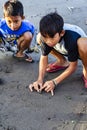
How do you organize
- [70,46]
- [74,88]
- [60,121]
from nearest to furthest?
1. [60,121]
2. [70,46]
3. [74,88]

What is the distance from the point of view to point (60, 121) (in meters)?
2.80

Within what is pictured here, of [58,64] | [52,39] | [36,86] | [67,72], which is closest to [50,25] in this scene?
[52,39]

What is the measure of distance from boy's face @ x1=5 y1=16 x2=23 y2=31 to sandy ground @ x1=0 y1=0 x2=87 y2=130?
1.46ft

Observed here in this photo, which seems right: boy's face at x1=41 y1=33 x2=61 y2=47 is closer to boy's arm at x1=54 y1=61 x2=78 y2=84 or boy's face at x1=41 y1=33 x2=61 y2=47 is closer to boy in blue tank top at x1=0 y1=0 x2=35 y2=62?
boy's arm at x1=54 y1=61 x2=78 y2=84

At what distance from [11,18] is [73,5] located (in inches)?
68.5

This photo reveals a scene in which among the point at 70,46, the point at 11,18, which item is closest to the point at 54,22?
the point at 70,46

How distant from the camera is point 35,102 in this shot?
10.0 ft

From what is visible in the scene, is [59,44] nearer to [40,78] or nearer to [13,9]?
[40,78]

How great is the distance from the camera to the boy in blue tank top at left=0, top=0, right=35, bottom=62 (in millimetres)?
3373

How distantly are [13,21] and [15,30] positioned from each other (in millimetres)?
160

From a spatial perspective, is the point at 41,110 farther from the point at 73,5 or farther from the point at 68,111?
the point at 73,5

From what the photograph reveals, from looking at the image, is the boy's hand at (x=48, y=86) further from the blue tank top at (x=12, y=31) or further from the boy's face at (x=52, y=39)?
the blue tank top at (x=12, y=31)

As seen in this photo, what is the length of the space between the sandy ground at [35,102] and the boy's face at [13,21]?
44 cm

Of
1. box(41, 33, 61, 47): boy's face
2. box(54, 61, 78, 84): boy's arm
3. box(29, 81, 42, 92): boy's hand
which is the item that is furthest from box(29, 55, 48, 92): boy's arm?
box(41, 33, 61, 47): boy's face
